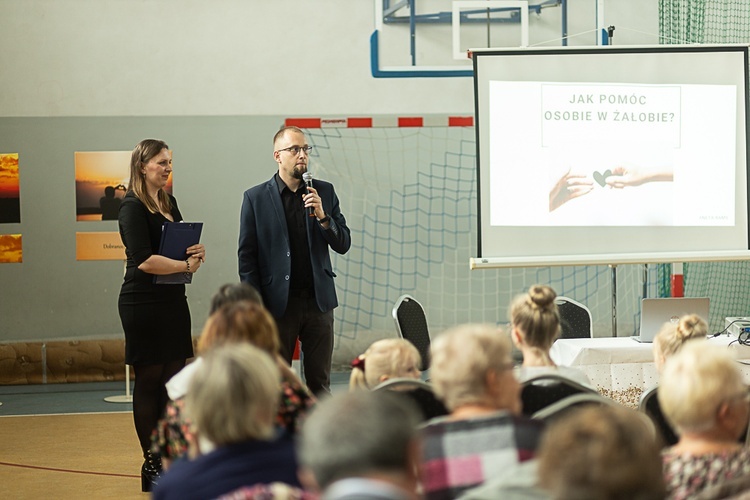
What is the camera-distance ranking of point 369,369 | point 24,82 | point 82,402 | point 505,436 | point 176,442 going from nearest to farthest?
1. point 505,436
2. point 176,442
3. point 369,369
4. point 82,402
5. point 24,82

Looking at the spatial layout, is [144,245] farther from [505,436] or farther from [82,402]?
[82,402]

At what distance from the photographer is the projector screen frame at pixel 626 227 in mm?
5402

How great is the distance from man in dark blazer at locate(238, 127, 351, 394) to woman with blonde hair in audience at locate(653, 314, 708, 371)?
1.85 metres

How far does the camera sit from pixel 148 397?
4.42 metres

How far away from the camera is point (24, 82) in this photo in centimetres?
807

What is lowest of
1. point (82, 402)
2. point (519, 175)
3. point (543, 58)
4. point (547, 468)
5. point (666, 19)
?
point (82, 402)

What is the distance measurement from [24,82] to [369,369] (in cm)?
615

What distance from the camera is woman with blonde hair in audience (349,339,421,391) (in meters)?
3.02

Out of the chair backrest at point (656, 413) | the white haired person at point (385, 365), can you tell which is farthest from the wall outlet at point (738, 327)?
the white haired person at point (385, 365)

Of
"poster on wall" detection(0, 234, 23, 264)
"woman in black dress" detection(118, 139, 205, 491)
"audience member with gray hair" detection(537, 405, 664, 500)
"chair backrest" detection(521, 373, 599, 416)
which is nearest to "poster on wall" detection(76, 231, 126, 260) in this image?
"poster on wall" detection(0, 234, 23, 264)

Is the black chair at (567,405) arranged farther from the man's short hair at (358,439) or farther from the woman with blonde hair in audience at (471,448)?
the man's short hair at (358,439)

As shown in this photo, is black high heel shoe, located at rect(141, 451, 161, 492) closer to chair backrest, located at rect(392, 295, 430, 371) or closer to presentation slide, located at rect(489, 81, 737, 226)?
chair backrest, located at rect(392, 295, 430, 371)

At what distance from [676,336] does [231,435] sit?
1938mm

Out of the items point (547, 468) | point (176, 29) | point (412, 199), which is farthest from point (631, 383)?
point (176, 29)
